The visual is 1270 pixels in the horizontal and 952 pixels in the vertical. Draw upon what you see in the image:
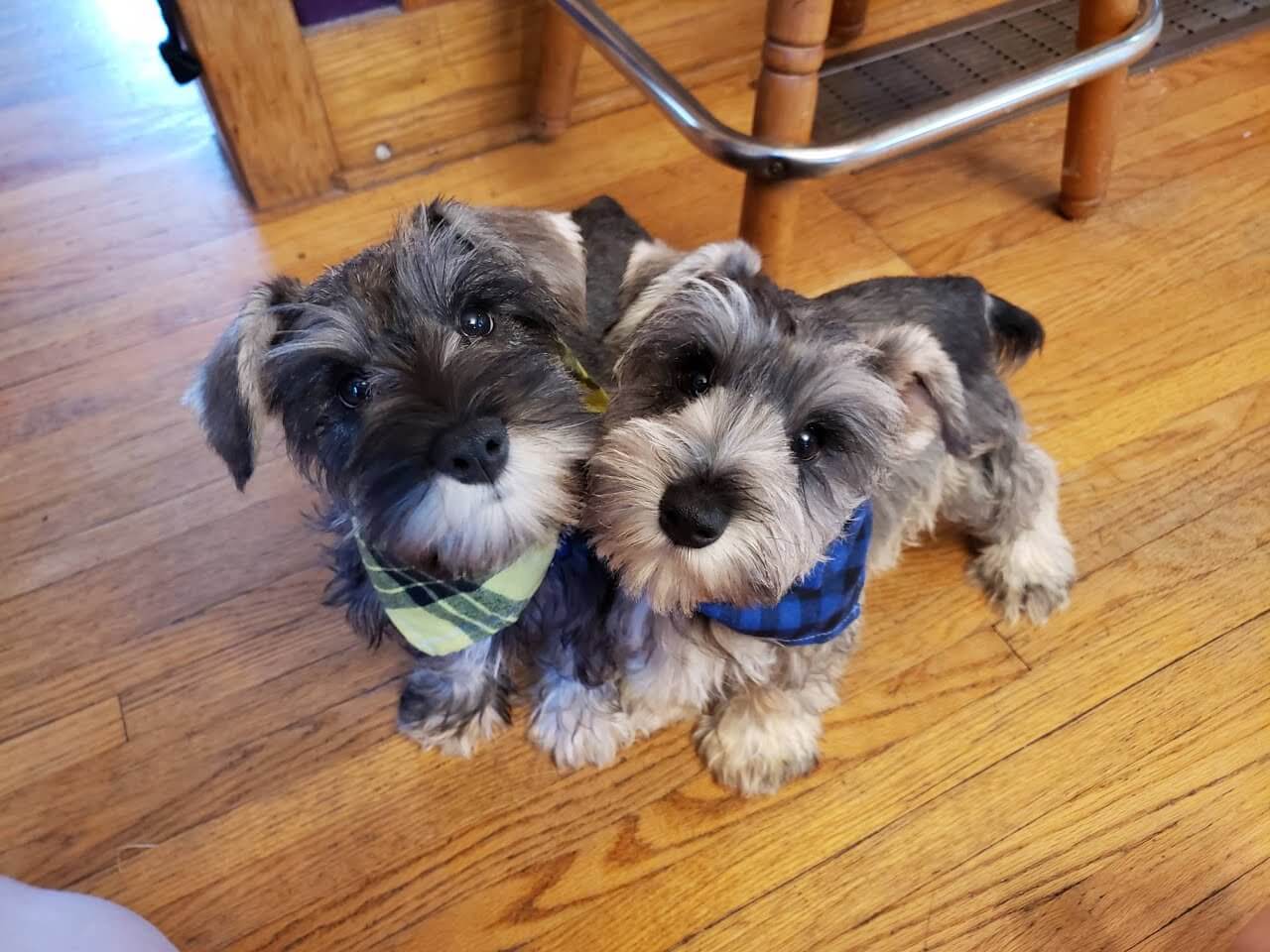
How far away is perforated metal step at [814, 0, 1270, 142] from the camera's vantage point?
2480 mm

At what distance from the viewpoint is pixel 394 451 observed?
39.1 inches

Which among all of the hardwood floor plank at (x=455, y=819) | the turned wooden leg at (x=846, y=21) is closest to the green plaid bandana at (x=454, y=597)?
the hardwood floor plank at (x=455, y=819)

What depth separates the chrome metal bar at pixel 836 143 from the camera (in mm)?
1644

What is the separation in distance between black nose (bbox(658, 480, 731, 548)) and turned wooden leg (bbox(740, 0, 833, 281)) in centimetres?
94

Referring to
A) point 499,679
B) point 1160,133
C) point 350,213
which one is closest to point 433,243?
point 499,679

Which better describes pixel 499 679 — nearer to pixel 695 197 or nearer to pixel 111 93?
pixel 695 197

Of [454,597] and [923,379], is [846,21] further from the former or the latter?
[454,597]

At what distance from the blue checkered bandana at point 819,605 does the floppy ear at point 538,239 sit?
1.49 ft

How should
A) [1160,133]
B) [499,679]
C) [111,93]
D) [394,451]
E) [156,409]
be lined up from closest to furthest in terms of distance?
→ [394,451] < [499,679] < [156,409] < [1160,133] < [111,93]

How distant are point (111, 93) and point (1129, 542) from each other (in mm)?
2856

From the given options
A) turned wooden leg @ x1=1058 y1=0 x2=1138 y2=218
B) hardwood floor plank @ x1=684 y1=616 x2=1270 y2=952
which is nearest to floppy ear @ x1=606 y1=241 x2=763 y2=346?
hardwood floor plank @ x1=684 y1=616 x2=1270 y2=952

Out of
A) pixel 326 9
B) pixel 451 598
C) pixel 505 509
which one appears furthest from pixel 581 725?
pixel 326 9

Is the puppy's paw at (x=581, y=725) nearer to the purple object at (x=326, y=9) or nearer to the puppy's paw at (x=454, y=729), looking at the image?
the puppy's paw at (x=454, y=729)

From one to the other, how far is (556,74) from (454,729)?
61.9 inches
